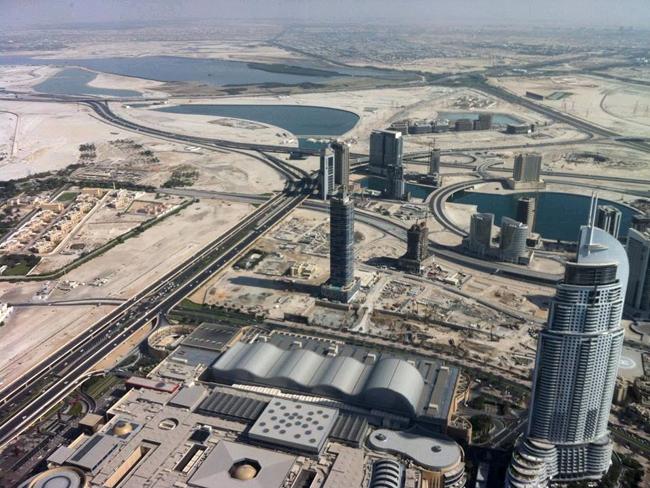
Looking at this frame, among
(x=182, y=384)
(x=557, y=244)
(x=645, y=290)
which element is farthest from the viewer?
(x=557, y=244)

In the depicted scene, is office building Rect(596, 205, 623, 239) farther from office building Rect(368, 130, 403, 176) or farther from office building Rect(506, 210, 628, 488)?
office building Rect(368, 130, 403, 176)

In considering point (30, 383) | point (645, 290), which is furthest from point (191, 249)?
point (645, 290)

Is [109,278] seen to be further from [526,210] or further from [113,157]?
[113,157]

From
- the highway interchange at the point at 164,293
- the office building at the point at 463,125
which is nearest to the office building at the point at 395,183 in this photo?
the highway interchange at the point at 164,293

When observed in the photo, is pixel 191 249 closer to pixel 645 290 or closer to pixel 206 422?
pixel 206 422

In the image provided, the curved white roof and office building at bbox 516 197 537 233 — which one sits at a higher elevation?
office building at bbox 516 197 537 233

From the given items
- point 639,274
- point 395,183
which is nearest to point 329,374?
point 639,274

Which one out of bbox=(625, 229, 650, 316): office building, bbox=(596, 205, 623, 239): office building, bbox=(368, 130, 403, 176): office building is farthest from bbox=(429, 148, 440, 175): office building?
bbox=(625, 229, 650, 316): office building
